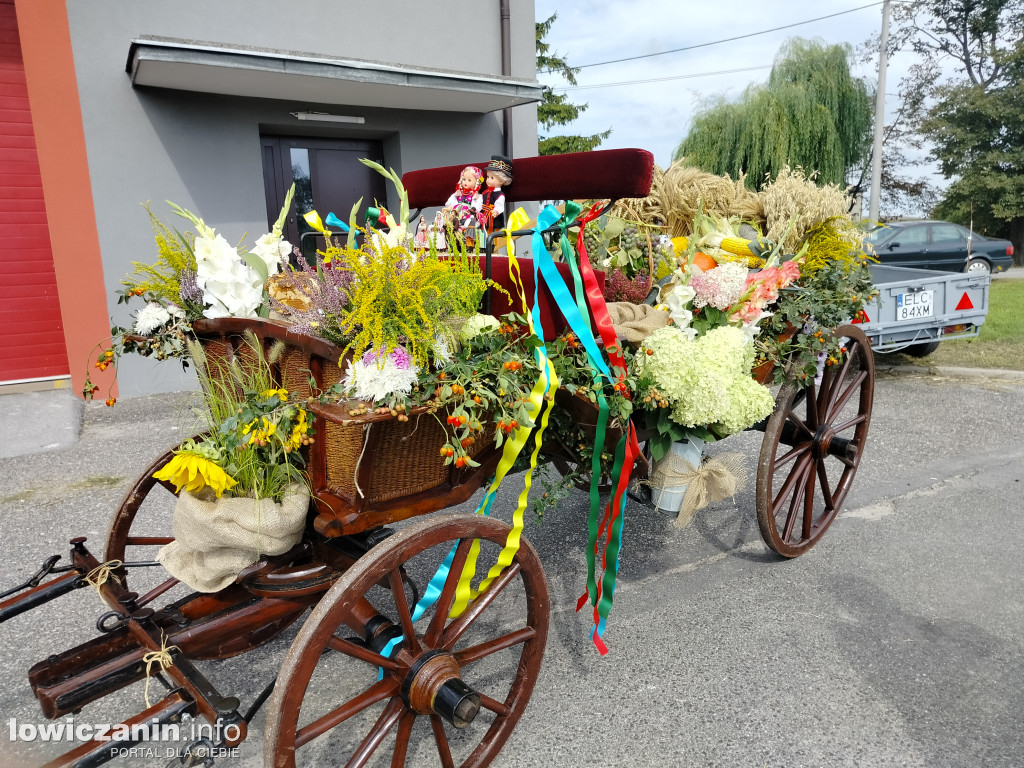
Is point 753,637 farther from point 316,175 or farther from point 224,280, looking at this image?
point 316,175

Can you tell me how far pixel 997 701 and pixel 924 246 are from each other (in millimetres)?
13072

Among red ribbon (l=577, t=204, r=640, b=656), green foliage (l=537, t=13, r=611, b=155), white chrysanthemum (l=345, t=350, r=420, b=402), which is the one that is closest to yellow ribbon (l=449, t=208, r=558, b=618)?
red ribbon (l=577, t=204, r=640, b=656)

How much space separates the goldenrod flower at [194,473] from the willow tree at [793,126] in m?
13.7

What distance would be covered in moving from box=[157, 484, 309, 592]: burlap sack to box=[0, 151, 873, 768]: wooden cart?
6 centimetres

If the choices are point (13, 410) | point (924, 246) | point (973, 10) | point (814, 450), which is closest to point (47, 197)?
point (13, 410)

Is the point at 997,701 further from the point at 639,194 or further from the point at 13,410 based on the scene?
the point at 13,410

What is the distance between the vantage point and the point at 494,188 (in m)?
2.81

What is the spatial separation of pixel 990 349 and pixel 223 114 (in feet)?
Answer: 30.4

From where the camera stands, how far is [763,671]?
2.50 m

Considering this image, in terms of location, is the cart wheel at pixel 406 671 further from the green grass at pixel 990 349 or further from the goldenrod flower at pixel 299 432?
the green grass at pixel 990 349

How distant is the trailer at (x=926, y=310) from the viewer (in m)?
6.23

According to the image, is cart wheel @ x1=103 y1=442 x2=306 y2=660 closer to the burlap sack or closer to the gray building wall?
the burlap sack

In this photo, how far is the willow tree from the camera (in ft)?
47.1

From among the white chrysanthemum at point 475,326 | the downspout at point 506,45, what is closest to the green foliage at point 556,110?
the downspout at point 506,45
